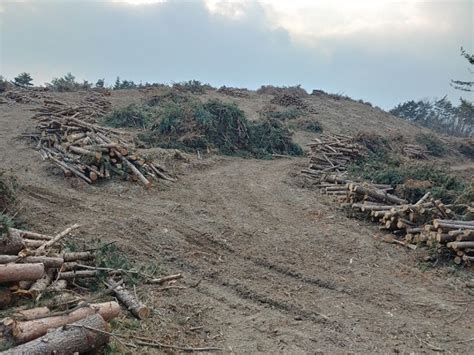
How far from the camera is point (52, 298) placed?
4.62m

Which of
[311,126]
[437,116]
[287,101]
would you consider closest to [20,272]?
[311,126]

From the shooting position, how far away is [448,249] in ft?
24.7

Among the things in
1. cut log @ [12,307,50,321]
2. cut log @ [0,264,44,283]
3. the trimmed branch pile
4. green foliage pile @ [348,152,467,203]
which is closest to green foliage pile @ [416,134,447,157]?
the trimmed branch pile

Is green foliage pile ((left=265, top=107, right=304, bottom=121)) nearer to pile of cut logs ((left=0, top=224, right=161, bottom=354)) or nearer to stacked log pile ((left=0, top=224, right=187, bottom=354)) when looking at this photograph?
stacked log pile ((left=0, top=224, right=187, bottom=354))

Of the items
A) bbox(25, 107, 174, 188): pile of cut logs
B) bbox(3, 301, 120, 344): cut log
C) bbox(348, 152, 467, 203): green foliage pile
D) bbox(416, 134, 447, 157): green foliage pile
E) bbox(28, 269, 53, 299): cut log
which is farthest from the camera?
bbox(416, 134, 447, 157): green foliage pile

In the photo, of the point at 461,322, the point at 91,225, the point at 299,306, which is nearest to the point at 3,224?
the point at 91,225

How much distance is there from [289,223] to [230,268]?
2.68m

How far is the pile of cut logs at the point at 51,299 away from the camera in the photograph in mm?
3633

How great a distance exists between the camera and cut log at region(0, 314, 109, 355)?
3457 millimetres

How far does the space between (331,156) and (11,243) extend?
12.0 meters

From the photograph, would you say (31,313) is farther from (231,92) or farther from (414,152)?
(231,92)

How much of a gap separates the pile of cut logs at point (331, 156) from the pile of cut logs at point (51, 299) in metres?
9.24

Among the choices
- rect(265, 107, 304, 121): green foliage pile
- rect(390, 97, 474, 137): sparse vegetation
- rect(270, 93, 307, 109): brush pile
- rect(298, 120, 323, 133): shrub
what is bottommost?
rect(298, 120, 323, 133): shrub

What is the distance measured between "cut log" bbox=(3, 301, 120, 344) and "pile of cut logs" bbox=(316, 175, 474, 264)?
586 centimetres
